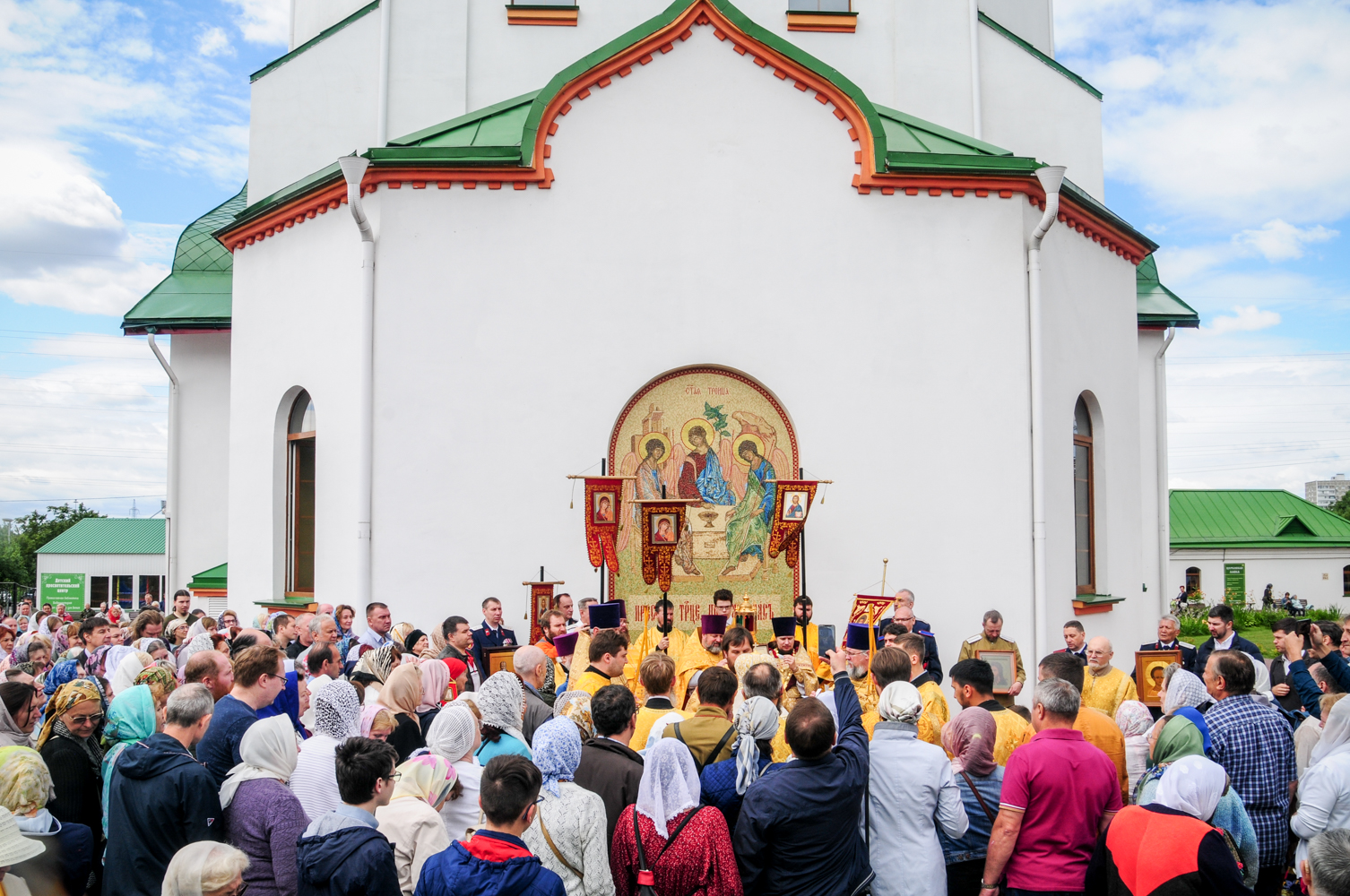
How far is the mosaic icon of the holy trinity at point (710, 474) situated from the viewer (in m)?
11.2

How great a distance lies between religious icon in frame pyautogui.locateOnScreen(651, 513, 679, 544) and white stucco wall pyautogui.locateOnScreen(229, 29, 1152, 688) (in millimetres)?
1267

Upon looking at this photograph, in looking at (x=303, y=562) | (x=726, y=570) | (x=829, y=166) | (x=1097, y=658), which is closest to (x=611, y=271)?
(x=829, y=166)

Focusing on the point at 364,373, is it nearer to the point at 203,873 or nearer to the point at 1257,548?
the point at 203,873

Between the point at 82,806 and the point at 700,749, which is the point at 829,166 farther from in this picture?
the point at 82,806

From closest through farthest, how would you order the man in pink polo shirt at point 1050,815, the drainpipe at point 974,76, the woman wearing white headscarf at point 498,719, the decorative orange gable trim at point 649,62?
1. the man in pink polo shirt at point 1050,815
2. the woman wearing white headscarf at point 498,719
3. the decorative orange gable trim at point 649,62
4. the drainpipe at point 974,76

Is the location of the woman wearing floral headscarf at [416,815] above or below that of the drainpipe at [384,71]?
below

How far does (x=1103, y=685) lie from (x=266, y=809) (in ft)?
17.9

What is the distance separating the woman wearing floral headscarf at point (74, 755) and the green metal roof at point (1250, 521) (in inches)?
1326

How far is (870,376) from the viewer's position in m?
11.4

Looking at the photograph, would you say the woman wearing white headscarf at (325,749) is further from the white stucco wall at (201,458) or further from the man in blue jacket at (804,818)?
the white stucco wall at (201,458)

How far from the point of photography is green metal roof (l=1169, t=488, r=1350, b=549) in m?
33.9

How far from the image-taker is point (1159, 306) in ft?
57.3

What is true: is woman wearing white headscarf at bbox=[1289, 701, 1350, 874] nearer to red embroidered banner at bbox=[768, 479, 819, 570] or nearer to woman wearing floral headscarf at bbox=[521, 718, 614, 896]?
woman wearing floral headscarf at bbox=[521, 718, 614, 896]

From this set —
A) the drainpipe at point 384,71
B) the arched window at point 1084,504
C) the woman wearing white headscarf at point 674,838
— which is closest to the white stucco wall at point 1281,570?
the arched window at point 1084,504
